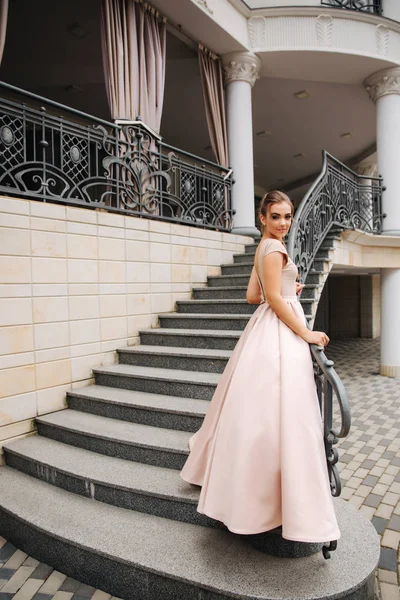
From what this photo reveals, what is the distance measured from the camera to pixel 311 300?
13.0 feet

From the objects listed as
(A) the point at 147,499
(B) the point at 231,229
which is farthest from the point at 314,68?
(A) the point at 147,499

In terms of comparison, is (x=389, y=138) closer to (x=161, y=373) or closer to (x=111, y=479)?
(x=161, y=373)

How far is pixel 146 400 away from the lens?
301 cm

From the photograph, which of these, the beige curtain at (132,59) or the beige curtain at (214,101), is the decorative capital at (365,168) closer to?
the beige curtain at (214,101)

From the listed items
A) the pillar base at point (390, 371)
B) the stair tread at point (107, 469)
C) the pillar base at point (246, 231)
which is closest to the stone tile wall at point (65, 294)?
the stair tread at point (107, 469)

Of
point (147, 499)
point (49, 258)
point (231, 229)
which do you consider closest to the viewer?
point (147, 499)

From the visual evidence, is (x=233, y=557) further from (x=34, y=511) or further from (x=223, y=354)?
(x=223, y=354)

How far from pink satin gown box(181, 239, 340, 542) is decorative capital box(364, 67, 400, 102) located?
22.4 feet

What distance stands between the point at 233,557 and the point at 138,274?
9.30 feet

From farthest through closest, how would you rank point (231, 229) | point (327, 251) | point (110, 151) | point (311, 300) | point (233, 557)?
point (231, 229) < point (327, 251) < point (110, 151) < point (311, 300) < point (233, 557)

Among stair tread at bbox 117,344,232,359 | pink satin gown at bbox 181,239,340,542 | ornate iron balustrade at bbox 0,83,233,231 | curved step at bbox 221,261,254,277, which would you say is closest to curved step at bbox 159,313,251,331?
stair tread at bbox 117,344,232,359

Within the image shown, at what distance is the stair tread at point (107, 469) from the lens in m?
2.17

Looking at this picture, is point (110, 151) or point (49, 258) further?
point (110, 151)

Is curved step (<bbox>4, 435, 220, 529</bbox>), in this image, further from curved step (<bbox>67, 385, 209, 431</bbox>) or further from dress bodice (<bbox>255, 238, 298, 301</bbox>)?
dress bodice (<bbox>255, 238, 298, 301</bbox>)
